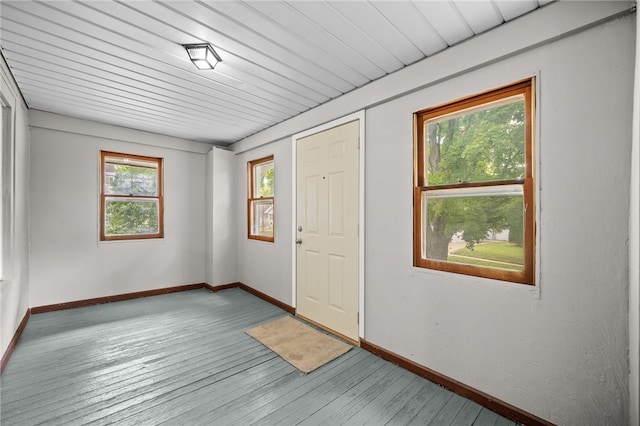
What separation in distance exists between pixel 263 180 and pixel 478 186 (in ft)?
10.6

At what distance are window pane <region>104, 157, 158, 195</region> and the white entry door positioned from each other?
2.63 meters

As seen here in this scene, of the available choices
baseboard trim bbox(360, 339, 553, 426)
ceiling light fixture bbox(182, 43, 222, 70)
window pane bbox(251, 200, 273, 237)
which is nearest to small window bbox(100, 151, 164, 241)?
window pane bbox(251, 200, 273, 237)

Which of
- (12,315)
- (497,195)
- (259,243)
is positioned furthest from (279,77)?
(12,315)

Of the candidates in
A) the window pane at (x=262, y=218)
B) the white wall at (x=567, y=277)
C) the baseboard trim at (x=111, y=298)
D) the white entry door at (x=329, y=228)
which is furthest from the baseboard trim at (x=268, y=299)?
the white wall at (x=567, y=277)

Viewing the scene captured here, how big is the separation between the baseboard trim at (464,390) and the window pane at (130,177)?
4.12m

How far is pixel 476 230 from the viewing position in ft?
6.53

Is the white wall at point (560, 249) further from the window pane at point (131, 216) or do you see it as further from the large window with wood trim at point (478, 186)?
the window pane at point (131, 216)

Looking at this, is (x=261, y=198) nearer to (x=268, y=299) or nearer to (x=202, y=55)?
(x=268, y=299)

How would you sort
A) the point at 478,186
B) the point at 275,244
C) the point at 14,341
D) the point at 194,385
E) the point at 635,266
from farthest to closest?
the point at 275,244
the point at 14,341
the point at 194,385
the point at 478,186
the point at 635,266

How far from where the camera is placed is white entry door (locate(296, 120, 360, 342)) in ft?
9.28

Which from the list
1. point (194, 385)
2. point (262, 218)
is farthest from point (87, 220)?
point (194, 385)

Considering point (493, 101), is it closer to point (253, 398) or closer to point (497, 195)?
point (497, 195)

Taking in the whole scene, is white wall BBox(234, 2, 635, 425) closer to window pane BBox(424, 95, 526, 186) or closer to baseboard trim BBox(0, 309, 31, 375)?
window pane BBox(424, 95, 526, 186)

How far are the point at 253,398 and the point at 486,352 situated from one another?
66.6 inches
